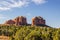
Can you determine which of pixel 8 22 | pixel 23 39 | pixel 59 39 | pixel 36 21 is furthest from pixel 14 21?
pixel 59 39

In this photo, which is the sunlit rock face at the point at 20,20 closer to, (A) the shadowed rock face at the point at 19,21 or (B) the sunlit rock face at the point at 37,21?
(A) the shadowed rock face at the point at 19,21

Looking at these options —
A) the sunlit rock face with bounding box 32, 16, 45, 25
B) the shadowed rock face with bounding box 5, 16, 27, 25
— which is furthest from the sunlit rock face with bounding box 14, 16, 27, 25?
the sunlit rock face with bounding box 32, 16, 45, 25

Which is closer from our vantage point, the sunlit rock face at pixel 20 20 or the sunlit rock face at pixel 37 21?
the sunlit rock face at pixel 20 20

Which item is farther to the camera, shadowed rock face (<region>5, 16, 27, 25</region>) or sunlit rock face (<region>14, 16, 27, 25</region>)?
shadowed rock face (<region>5, 16, 27, 25</region>)

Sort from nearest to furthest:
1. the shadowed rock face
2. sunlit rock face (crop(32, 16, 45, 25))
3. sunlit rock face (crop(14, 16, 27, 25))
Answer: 1. sunlit rock face (crop(14, 16, 27, 25))
2. the shadowed rock face
3. sunlit rock face (crop(32, 16, 45, 25))

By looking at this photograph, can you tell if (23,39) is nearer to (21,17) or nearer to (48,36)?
(48,36)

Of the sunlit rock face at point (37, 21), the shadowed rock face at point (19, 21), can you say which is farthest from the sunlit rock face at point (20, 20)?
the sunlit rock face at point (37, 21)

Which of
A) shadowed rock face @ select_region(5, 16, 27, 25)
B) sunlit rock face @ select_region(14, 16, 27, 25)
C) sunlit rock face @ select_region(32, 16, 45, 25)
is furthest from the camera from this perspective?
sunlit rock face @ select_region(32, 16, 45, 25)

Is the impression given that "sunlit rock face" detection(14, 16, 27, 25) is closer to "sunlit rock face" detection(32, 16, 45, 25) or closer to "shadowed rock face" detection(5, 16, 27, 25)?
"shadowed rock face" detection(5, 16, 27, 25)

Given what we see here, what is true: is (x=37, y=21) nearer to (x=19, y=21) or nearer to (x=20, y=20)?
(x=20, y=20)

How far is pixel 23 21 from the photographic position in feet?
336

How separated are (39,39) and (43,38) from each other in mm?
908

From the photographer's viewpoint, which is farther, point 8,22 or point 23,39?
point 8,22

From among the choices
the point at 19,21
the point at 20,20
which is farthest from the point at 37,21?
the point at 19,21
